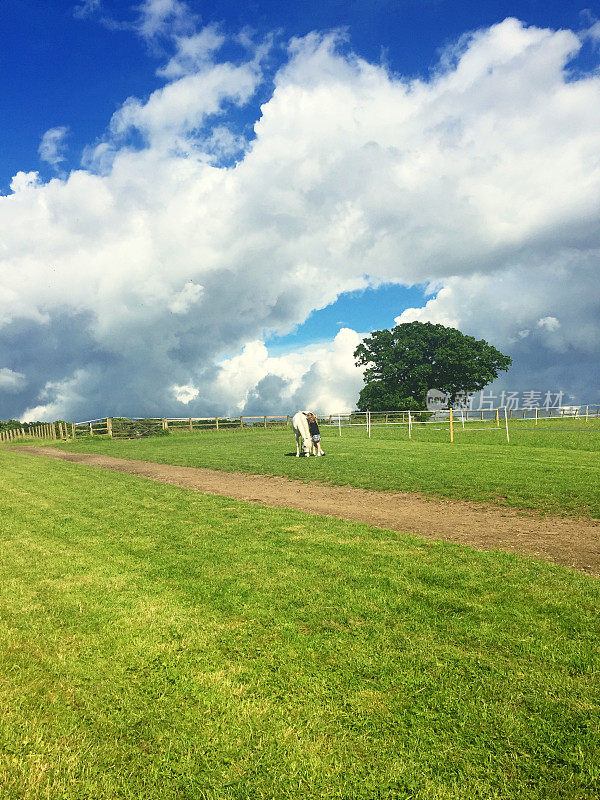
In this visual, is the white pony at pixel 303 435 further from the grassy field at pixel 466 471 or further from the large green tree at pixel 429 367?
the large green tree at pixel 429 367

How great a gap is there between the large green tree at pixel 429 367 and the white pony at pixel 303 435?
37.9 m

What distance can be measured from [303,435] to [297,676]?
689 inches

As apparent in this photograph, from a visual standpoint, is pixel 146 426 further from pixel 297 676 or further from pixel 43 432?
pixel 297 676

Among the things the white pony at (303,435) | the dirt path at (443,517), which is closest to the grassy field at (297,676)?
the dirt path at (443,517)

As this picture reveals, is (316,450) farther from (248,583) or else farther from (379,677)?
(379,677)

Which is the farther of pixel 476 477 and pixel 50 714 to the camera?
pixel 476 477

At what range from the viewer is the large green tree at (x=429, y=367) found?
58.0 meters

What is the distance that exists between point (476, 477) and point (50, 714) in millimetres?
11704

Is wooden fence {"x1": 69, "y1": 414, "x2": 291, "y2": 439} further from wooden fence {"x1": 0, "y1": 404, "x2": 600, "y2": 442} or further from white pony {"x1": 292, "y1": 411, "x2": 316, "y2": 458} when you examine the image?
white pony {"x1": 292, "y1": 411, "x2": 316, "y2": 458}

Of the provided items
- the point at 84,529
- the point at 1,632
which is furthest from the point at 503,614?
the point at 84,529

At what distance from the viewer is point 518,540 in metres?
6.85

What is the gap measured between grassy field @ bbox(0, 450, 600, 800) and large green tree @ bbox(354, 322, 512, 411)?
53.5 metres

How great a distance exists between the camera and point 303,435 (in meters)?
20.6

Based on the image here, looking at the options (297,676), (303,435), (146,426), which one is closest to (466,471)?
(303,435)
